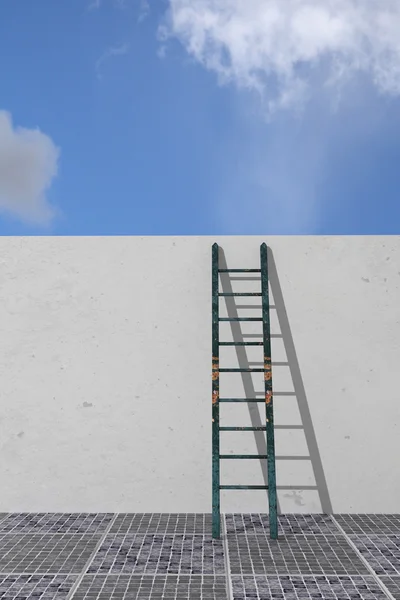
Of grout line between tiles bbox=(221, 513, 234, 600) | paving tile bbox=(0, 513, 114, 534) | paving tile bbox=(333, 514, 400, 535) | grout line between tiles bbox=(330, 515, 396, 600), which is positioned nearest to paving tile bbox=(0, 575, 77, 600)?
paving tile bbox=(0, 513, 114, 534)

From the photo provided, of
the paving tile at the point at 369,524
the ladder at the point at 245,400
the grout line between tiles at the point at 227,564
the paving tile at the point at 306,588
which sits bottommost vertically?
the paving tile at the point at 306,588

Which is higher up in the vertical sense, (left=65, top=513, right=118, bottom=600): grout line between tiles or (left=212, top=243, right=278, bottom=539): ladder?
(left=212, top=243, right=278, bottom=539): ladder

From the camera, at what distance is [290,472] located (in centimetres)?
418

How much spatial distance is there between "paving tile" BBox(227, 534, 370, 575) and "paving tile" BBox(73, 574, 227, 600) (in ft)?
0.68

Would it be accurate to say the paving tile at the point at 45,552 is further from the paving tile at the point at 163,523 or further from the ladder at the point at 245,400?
the ladder at the point at 245,400

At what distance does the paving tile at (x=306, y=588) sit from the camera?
289 centimetres

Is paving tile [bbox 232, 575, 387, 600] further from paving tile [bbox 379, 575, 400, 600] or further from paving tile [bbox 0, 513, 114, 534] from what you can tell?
paving tile [bbox 0, 513, 114, 534]

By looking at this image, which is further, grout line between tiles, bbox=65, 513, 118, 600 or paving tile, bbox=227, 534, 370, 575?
paving tile, bbox=227, 534, 370, 575

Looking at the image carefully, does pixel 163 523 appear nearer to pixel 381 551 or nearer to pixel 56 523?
pixel 56 523

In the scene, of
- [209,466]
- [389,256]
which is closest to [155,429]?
[209,466]

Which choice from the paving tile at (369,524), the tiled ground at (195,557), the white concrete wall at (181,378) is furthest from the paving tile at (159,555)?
the paving tile at (369,524)

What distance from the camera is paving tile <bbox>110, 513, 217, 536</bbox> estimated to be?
3.79 metres

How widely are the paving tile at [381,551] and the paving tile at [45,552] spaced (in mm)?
1578

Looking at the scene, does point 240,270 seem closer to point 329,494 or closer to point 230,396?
point 230,396
